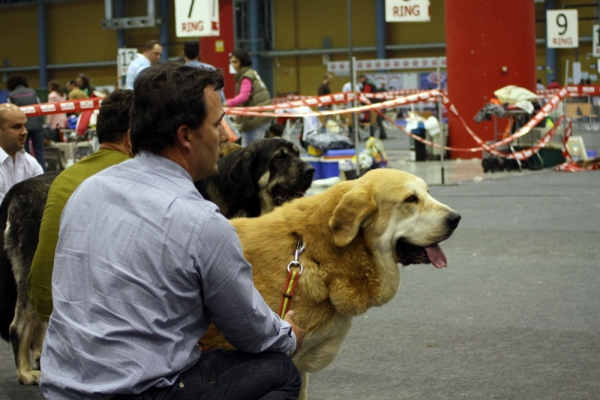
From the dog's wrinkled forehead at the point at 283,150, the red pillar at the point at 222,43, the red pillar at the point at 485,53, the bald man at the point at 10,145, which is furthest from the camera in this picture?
the red pillar at the point at 222,43

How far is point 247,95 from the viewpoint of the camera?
1220 cm

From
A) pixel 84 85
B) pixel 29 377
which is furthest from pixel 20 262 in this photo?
pixel 84 85

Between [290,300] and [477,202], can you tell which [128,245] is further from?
[477,202]

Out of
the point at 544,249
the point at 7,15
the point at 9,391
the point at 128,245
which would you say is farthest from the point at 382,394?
the point at 7,15

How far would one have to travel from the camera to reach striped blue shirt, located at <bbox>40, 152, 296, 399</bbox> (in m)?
2.28

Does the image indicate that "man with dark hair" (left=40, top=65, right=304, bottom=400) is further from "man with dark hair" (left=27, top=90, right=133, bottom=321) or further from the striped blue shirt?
"man with dark hair" (left=27, top=90, right=133, bottom=321)

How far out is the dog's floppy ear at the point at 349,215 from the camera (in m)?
3.40

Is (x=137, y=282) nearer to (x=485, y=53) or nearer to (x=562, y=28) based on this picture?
(x=485, y=53)

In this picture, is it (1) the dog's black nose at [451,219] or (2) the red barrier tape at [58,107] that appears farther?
(2) the red barrier tape at [58,107]

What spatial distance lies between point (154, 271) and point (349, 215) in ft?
4.29

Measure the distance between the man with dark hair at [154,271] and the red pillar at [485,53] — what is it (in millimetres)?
16052

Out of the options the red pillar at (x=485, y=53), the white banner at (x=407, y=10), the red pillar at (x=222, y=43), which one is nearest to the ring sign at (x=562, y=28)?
the red pillar at (x=485, y=53)


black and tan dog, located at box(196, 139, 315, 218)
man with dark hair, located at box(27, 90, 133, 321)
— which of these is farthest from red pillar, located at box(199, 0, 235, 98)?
man with dark hair, located at box(27, 90, 133, 321)

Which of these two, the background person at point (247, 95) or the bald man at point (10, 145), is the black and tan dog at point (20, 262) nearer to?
the bald man at point (10, 145)
